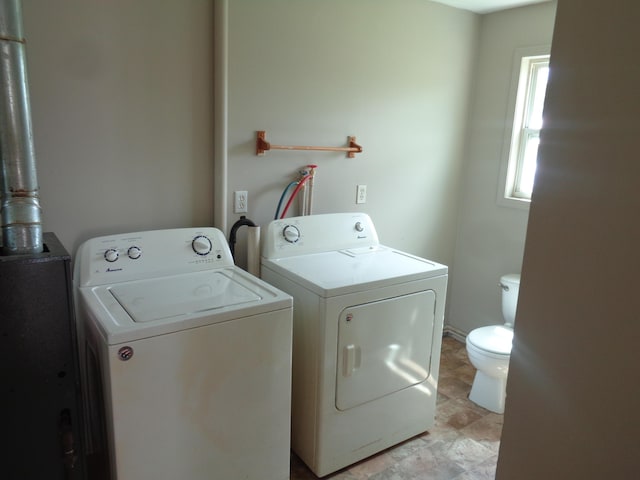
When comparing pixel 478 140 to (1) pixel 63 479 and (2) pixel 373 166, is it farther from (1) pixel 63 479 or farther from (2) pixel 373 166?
(1) pixel 63 479

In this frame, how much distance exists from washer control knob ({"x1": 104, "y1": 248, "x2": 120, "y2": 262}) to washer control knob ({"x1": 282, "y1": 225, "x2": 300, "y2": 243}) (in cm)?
79

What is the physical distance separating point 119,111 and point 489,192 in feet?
7.75

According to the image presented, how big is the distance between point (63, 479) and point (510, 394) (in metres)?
1.44

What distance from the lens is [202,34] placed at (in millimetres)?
2164

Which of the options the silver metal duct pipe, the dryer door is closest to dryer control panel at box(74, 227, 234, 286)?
the silver metal duct pipe

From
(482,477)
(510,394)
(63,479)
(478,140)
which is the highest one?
Answer: (478,140)

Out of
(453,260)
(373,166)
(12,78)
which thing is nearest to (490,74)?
(373,166)

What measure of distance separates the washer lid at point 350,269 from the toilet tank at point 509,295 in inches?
35.2

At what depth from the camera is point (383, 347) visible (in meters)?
2.17

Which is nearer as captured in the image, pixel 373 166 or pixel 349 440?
pixel 349 440

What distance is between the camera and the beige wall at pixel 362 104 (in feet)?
7.70

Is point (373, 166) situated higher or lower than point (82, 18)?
lower

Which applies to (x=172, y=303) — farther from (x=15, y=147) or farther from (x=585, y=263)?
(x=585, y=263)

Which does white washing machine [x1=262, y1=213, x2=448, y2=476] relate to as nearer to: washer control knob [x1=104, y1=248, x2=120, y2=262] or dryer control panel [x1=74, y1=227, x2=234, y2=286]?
dryer control panel [x1=74, y1=227, x2=234, y2=286]
